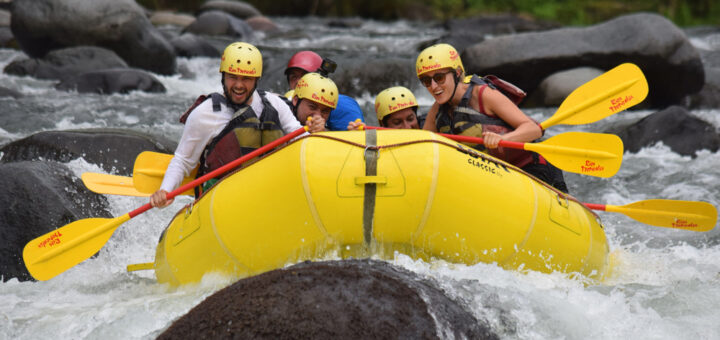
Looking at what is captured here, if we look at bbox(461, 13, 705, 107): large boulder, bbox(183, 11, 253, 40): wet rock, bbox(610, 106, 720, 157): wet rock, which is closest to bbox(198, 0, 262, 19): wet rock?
bbox(183, 11, 253, 40): wet rock

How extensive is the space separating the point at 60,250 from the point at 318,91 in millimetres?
1752

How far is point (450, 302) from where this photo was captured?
9.97ft

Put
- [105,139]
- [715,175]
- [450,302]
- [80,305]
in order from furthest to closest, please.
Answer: [715,175] → [105,139] → [80,305] → [450,302]

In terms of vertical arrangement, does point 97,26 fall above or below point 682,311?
above

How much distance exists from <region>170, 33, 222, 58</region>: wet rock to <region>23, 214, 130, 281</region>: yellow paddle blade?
8.67 meters

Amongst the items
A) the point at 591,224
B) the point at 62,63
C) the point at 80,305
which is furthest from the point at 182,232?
the point at 62,63

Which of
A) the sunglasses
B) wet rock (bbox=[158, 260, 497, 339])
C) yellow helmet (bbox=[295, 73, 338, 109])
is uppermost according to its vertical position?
the sunglasses

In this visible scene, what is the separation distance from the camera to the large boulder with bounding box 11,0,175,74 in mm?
11055

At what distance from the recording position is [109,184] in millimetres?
4613

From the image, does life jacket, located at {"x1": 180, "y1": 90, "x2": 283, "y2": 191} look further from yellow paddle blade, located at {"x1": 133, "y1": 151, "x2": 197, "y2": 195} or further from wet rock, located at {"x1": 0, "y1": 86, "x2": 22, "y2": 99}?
wet rock, located at {"x1": 0, "y1": 86, "x2": 22, "y2": 99}

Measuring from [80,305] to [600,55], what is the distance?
8.36 metres

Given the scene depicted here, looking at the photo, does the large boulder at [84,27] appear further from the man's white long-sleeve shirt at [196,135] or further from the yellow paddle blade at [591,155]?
the yellow paddle blade at [591,155]

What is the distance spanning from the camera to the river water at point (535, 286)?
3410mm

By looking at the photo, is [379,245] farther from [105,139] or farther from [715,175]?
[715,175]
